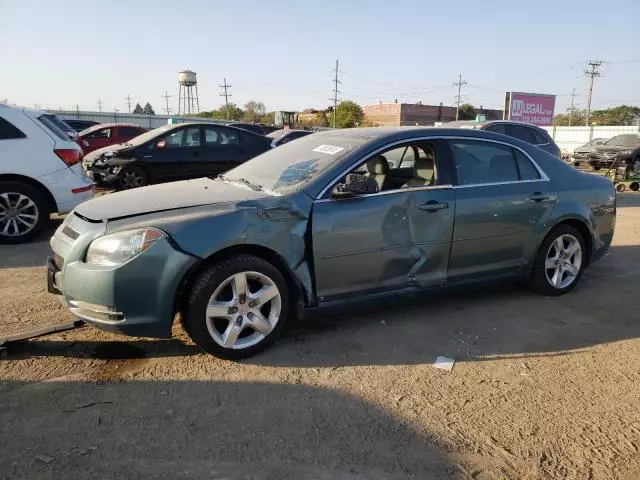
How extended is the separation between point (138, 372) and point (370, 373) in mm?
1483

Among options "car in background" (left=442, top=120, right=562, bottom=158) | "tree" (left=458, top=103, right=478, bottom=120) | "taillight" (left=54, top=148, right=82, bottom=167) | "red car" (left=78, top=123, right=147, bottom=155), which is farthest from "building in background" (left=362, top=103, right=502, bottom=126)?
"taillight" (left=54, top=148, right=82, bottom=167)

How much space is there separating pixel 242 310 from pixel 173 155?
8198mm

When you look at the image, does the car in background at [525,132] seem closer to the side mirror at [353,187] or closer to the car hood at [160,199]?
the side mirror at [353,187]

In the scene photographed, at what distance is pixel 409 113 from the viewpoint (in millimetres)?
80750

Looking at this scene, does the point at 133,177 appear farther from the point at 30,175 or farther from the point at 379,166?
the point at 379,166

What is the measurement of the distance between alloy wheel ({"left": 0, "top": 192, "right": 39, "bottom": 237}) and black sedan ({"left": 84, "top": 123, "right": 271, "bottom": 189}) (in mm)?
3846

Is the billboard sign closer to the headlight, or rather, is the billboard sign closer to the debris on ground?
the debris on ground

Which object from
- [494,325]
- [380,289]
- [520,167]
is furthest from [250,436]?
[520,167]

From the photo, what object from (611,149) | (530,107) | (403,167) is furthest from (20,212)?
(530,107)

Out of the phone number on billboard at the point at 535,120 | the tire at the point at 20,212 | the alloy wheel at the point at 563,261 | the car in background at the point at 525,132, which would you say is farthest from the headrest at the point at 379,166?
the phone number on billboard at the point at 535,120

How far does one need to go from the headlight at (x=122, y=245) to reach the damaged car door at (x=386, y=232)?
1104mm

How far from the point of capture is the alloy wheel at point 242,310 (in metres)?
3.54

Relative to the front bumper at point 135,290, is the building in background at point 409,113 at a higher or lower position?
higher

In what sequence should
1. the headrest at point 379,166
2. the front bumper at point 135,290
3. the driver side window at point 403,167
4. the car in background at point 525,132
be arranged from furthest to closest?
1. the car in background at point 525,132
2. the headrest at point 379,166
3. the driver side window at point 403,167
4. the front bumper at point 135,290
